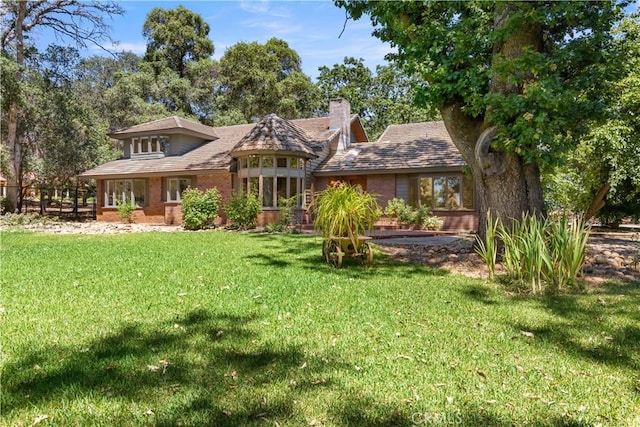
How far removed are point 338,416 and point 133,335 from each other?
2292 millimetres

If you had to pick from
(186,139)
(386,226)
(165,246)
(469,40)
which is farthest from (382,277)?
(186,139)

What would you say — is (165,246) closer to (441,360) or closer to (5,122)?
(441,360)

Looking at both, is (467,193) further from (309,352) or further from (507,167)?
(309,352)

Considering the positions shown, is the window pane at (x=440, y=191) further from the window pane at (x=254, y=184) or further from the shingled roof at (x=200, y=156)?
the window pane at (x=254, y=184)

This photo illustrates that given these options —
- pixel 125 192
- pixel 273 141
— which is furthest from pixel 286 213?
pixel 125 192

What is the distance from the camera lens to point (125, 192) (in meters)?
22.2

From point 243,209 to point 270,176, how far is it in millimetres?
2350

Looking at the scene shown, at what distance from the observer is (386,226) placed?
17953 mm

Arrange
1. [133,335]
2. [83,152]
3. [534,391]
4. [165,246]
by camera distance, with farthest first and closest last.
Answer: [83,152] < [165,246] < [133,335] < [534,391]

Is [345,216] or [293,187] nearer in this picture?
[345,216]

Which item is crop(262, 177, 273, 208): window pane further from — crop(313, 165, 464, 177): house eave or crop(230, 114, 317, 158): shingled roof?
crop(313, 165, 464, 177): house eave

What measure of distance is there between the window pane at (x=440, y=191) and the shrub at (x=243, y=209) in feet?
25.4

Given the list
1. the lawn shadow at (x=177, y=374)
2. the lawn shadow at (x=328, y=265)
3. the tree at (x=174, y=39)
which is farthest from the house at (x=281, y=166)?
the tree at (x=174, y=39)

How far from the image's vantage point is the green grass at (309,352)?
99.8 inches
